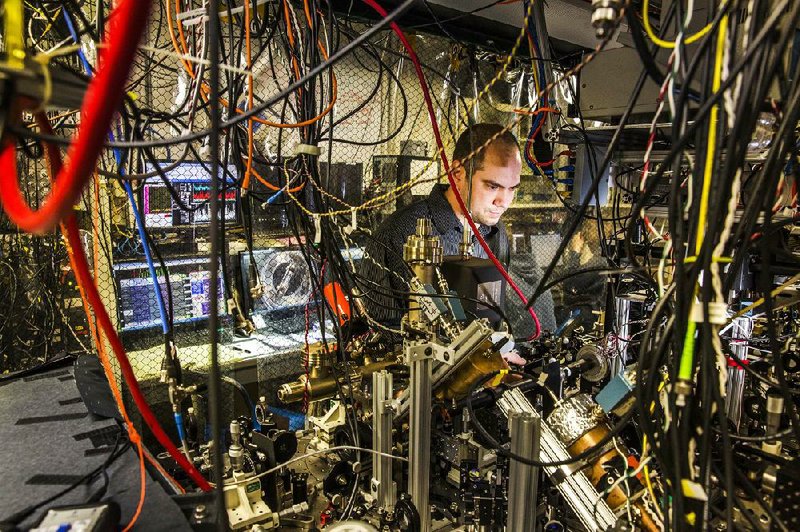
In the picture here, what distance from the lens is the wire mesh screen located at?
1485 mm

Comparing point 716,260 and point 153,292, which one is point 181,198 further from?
point 716,260

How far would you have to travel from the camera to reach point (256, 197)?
1.78m

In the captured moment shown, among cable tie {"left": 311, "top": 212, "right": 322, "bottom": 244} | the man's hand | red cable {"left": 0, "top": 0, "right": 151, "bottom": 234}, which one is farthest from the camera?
the man's hand

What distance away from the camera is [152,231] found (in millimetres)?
2807

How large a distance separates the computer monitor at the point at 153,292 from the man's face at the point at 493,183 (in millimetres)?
1462

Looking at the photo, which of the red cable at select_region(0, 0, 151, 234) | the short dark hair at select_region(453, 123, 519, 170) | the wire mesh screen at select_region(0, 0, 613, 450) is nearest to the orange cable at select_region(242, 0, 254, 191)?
the wire mesh screen at select_region(0, 0, 613, 450)

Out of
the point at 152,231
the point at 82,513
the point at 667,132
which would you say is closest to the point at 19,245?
the point at 152,231

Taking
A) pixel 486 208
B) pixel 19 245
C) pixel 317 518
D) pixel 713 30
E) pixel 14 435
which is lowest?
pixel 317 518

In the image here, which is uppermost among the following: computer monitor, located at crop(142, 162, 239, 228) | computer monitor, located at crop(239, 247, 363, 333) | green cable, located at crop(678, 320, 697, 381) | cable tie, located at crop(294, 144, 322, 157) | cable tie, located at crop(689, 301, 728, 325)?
cable tie, located at crop(294, 144, 322, 157)

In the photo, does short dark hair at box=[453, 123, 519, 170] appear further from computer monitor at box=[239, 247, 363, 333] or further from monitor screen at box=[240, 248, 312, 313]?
monitor screen at box=[240, 248, 312, 313]

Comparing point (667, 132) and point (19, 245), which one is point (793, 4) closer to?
point (667, 132)

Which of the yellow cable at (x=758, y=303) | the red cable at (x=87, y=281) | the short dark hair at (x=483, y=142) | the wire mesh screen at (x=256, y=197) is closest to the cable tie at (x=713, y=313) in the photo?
the yellow cable at (x=758, y=303)

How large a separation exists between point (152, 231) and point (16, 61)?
2607mm

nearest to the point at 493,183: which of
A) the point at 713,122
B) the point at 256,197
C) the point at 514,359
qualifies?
the point at 514,359
